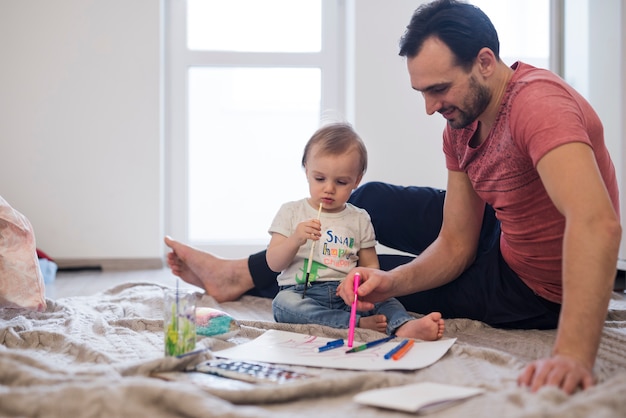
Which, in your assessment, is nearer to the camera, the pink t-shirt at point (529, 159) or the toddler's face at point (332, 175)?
the pink t-shirt at point (529, 159)

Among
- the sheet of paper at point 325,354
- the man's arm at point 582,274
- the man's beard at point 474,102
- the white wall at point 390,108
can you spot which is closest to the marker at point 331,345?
the sheet of paper at point 325,354

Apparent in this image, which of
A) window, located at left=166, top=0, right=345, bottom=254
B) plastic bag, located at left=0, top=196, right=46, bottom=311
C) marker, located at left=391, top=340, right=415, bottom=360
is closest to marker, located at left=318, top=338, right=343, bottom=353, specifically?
marker, located at left=391, top=340, right=415, bottom=360

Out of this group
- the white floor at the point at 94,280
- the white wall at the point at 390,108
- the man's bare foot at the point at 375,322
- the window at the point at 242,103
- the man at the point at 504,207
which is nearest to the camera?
the man at the point at 504,207

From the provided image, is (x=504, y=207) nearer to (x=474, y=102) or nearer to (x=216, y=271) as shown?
(x=474, y=102)

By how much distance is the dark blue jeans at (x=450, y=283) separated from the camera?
155cm

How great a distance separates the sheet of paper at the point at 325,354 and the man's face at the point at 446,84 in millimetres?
446

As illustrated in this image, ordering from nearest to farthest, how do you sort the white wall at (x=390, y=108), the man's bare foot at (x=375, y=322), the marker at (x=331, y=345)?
the marker at (x=331, y=345) → the man's bare foot at (x=375, y=322) → the white wall at (x=390, y=108)

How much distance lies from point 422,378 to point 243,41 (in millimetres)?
2893

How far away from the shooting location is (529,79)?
1.22 meters

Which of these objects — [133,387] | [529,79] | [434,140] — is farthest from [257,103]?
[133,387]

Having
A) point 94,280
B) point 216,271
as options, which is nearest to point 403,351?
point 216,271

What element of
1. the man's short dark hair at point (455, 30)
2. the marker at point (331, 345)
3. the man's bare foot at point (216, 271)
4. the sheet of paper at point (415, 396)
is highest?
the man's short dark hair at point (455, 30)

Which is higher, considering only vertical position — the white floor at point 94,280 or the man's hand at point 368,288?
the man's hand at point 368,288

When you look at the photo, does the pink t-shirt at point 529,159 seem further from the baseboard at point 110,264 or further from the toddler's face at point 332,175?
the baseboard at point 110,264
